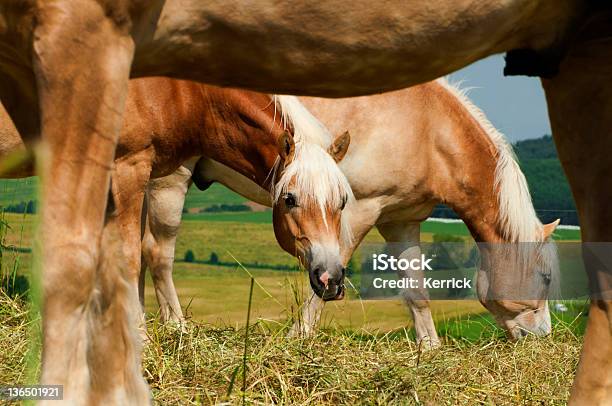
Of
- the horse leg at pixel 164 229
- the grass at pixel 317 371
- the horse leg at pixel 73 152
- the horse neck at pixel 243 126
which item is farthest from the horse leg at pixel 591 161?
the horse leg at pixel 164 229

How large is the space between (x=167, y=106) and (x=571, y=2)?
328 cm

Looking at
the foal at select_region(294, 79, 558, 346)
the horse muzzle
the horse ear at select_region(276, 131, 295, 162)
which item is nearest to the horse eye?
the horse ear at select_region(276, 131, 295, 162)

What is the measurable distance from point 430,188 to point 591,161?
406 cm

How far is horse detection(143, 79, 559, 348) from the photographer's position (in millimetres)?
6359

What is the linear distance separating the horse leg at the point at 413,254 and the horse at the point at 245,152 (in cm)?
141

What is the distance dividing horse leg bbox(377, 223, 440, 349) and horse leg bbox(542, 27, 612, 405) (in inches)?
159

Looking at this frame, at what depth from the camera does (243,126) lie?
5523mm

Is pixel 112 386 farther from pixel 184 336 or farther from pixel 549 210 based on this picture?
pixel 549 210

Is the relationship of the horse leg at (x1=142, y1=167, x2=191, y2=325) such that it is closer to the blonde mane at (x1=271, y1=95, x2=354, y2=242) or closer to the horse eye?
the blonde mane at (x1=271, y1=95, x2=354, y2=242)

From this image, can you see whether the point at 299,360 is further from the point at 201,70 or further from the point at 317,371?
the point at 201,70

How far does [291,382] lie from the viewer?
3.26 metres

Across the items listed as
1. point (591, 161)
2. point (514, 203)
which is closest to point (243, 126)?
point (514, 203)

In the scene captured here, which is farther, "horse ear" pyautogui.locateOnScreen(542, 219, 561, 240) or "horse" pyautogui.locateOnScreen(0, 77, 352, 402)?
"horse ear" pyautogui.locateOnScreen(542, 219, 561, 240)

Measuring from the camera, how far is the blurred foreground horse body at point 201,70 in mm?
1862
